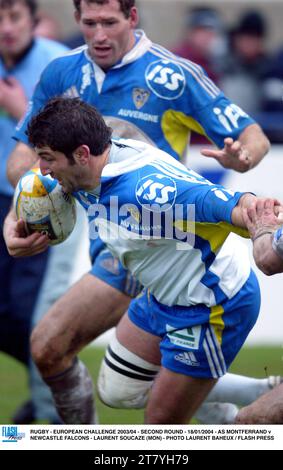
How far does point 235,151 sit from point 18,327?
2407mm

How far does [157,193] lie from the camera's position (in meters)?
4.36

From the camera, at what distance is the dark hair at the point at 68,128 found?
452 centimetres

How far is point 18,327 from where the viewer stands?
683cm

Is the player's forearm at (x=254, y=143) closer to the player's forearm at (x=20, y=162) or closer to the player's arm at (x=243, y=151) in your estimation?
the player's arm at (x=243, y=151)

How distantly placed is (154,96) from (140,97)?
8 cm

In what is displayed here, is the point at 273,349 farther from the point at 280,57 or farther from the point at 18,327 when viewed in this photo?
the point at 280,57

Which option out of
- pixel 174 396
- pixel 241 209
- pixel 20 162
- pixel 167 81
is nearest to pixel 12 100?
pixel 20 162

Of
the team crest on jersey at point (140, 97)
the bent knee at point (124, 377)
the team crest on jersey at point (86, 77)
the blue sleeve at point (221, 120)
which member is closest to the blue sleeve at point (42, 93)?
the team crest on jersey at point (86, 77)

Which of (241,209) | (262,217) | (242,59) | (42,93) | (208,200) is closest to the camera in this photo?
(262,217)

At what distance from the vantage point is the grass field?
638 cm

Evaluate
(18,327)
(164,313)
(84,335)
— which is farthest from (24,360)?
(164,313)

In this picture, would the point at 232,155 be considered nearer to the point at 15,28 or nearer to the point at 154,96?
the point at 154,96

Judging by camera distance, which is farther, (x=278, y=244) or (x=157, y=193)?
(x=157, y=193)

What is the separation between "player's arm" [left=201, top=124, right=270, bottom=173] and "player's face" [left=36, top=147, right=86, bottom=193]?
0.57m
